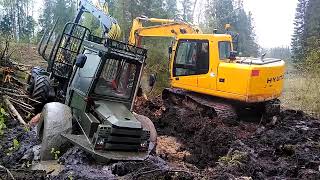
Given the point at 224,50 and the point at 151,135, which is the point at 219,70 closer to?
the point at 224,50

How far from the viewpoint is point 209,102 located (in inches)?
473

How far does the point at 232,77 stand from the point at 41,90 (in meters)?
4.88

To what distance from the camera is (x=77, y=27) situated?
34.8 feet

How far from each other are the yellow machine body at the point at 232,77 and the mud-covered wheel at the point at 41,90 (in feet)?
14.0

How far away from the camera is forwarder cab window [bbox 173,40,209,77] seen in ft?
39.5

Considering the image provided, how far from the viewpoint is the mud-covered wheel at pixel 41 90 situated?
10.1 m

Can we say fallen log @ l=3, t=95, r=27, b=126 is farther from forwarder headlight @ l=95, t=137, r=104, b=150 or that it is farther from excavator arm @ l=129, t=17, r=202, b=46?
excavator arm @ l=129, t=17, r=202, b=46

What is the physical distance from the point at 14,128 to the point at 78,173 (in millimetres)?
3231

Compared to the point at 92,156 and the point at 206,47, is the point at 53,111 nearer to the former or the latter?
the point at 92,156

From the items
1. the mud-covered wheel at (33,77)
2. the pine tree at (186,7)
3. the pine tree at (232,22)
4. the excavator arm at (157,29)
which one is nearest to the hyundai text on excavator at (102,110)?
the mud-covered wheel at (33,77)

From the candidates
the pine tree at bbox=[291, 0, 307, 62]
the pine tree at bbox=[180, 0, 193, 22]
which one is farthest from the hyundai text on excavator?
the pine tree at bbox=[180, 0, 193, 22]

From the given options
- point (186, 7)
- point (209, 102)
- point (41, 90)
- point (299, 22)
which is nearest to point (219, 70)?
point (209, 102)

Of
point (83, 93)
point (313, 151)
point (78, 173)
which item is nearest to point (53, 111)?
point (83, 93)

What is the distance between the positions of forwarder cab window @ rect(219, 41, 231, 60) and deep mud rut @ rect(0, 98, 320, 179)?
1655mm
